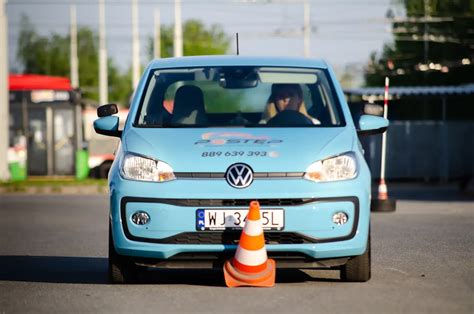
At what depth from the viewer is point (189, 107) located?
941 centimetres

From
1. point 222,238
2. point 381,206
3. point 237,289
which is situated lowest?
point 381,206

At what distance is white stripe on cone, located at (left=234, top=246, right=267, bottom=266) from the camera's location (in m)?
8.15

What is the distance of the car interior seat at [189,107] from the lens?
30.5 feet

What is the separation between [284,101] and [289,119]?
339 millimetres

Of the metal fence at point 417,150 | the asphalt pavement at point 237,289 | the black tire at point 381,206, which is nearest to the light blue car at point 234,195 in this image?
the asphalt pavement at point 237,289

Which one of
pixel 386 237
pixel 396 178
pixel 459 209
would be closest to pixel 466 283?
pixel 386 237

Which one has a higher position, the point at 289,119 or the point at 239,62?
the point at 239,62

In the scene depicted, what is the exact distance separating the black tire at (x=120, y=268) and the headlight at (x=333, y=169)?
143 cm

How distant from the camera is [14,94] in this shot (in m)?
41.6

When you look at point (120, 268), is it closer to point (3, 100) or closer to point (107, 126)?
point (107, 126)

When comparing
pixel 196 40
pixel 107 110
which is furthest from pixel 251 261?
pixel 196 40

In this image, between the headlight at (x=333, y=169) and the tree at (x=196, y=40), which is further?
the tree at (x=196, y=40)

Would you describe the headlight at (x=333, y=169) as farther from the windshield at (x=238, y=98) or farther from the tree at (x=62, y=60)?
the tree at (x=62, y=60)

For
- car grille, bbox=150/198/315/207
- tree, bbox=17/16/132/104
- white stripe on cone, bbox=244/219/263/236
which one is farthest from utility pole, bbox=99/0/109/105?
white stripe on cone, bbox=244/219/263/236
